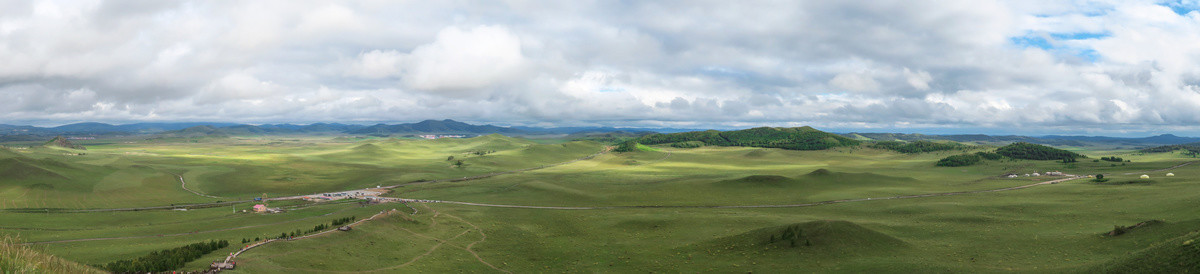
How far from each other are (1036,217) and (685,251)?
1873 inches

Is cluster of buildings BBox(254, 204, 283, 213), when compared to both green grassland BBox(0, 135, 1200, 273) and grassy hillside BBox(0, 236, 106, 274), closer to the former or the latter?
green grassland BBox(0, 135, 1200, 273)

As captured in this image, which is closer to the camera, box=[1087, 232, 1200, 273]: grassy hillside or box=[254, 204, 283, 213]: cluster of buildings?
box=[1087, 232, 1200, 273]: grassy hillside

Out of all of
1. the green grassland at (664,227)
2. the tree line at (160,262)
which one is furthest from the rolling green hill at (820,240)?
the tree line at (160,262)

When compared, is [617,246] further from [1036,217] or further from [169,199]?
[169,199]

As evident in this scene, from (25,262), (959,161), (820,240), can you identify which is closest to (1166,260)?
(820,240)

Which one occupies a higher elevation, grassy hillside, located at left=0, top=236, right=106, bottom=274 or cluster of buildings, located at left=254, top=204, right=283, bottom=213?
grassy hillside, located at left=0, top=236, right=106, bottom=274

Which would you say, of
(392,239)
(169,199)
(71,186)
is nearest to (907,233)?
(392,239)

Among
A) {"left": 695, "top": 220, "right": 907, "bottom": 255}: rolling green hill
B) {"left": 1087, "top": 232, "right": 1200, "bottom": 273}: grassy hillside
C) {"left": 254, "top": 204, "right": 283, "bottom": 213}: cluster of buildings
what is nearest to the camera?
{"left": 1087, "top": 232, "right": 1200, "bottom": 273}: grassy hillside

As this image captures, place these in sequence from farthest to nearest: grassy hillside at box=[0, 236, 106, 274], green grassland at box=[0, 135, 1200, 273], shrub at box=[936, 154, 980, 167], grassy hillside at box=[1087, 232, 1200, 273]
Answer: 1. shrub at box=[936, 154, 980, 167]
2. green grassland at box=[0, 135, 1200, 273]
3. grassy hillside at box=[1087, 232, 1200, 273]
4. grassy hillside at box=[0, 236, 106, 274]

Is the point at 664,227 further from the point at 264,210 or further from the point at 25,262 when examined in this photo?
the point at 264,210

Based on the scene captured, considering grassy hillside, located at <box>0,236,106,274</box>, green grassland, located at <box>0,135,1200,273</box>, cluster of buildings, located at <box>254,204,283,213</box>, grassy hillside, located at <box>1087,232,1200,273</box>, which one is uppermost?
grassy hillside, located at <box>0,236,106,274</box>

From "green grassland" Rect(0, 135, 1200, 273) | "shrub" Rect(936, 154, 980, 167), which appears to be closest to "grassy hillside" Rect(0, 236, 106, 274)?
"green grassland" Rect(0, 135, 1200, 273)

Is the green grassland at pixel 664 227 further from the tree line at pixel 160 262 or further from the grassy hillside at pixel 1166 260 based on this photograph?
the tree line at pixel 160 262

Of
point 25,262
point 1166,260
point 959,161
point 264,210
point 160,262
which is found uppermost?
point 25,262
